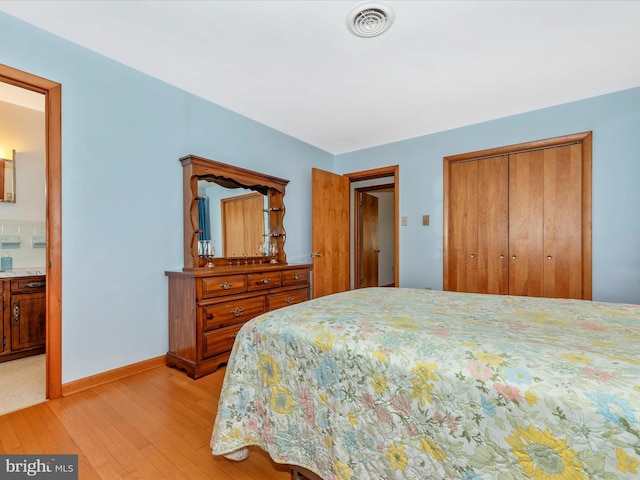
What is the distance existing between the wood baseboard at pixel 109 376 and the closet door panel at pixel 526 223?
11.5 ft

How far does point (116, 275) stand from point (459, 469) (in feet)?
7.80

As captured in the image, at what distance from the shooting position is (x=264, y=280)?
2801mm

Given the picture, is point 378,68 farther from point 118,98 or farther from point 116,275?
point 116,275

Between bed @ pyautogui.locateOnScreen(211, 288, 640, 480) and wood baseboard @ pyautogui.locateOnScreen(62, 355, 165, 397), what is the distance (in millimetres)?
1428

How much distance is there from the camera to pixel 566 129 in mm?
2918

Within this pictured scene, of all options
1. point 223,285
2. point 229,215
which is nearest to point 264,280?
point 223,285

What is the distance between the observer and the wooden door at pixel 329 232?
149 inches

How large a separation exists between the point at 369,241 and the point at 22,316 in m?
4.73

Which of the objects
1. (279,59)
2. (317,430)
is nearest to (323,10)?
(279,59)

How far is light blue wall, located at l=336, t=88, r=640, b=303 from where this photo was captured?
264cm

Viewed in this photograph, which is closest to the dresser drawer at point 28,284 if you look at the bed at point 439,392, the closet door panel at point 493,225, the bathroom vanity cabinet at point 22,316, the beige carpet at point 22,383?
the bathroom vanity cabinet at point 22,316

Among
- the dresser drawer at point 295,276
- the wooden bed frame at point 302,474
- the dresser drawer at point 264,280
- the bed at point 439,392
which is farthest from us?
the dresser drawer at point 295,276

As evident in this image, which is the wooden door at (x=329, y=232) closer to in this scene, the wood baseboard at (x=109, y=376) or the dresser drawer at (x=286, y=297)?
the dresser drawer at (x=286, y=297)

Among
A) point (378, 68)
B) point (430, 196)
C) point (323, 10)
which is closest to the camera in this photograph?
point (323, 10)
